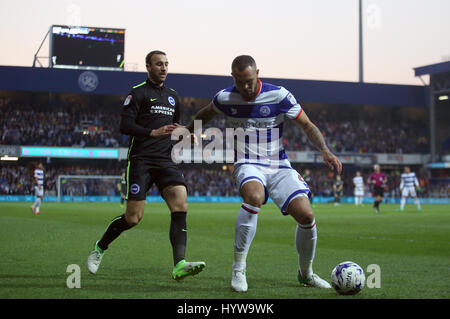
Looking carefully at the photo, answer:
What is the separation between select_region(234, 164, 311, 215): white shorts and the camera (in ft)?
19.4

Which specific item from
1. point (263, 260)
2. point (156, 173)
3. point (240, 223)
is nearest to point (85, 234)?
point (263, 260)

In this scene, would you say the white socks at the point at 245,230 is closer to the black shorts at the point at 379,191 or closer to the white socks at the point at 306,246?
the white socks at the point at 306,246

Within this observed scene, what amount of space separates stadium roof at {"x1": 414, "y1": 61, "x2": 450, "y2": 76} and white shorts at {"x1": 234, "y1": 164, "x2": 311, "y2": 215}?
152ft

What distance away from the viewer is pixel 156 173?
683 cm

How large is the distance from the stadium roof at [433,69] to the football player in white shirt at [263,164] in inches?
1819

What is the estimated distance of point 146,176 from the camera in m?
6.76

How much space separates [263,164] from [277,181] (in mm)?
230

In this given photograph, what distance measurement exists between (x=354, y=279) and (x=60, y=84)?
44.7m

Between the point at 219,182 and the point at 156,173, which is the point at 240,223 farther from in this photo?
the point at 219,182

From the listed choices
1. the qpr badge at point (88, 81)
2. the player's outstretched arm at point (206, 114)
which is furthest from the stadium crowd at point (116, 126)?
the player's outstretched arm at point (206, 114)

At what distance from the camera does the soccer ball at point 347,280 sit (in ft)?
17.9

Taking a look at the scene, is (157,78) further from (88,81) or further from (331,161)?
(88,81)

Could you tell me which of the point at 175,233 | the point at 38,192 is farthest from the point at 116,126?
the point at 175,233

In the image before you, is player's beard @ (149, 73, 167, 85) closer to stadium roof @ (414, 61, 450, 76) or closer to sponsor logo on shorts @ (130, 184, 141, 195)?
sponsor logo on shorts @ (130, 184, 141, 195)
